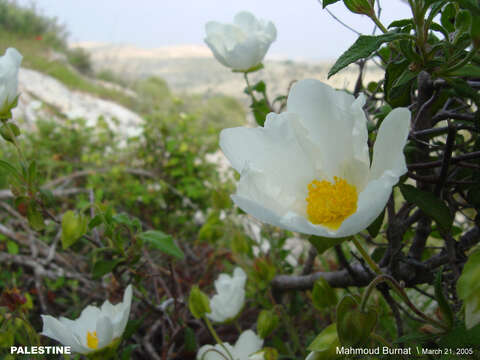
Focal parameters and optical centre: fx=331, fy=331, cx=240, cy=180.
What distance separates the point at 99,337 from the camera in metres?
0.49

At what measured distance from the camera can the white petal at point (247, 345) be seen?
61 cm

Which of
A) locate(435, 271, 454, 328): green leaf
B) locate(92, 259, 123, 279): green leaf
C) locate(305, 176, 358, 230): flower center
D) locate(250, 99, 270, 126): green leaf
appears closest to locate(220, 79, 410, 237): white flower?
locate(305, 176, 358, 230): flower center

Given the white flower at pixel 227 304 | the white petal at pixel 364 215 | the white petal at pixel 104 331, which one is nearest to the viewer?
the white petal at pixel 364 215

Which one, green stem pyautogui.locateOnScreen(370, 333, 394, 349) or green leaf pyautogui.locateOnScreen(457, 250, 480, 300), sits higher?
green leaf pyautogui.locateOnScreen(457, 250, 480, 300)

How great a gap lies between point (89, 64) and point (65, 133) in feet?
16.8

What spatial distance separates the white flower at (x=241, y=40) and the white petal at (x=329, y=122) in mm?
280

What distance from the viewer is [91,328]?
23.9 inches

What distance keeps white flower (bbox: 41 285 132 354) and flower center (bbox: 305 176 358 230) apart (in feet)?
1.11

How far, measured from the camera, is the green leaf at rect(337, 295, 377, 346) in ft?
1.06

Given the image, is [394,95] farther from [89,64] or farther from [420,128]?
[89,64]

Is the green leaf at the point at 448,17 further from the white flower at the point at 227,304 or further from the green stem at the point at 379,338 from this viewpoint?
the white flower at the point at 227,304

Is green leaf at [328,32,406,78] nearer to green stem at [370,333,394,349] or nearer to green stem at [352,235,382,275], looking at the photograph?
green stem at [352,235,382,275]

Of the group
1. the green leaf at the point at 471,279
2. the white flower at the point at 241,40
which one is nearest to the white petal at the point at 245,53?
the white flower at the point at 241,40

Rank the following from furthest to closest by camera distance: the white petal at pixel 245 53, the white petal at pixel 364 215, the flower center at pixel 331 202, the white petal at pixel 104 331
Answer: the white petal at pixel 245 53
the white petal at pixel 104 331
the flower center at pixel 331 202
the white petal at pixel 364 215
